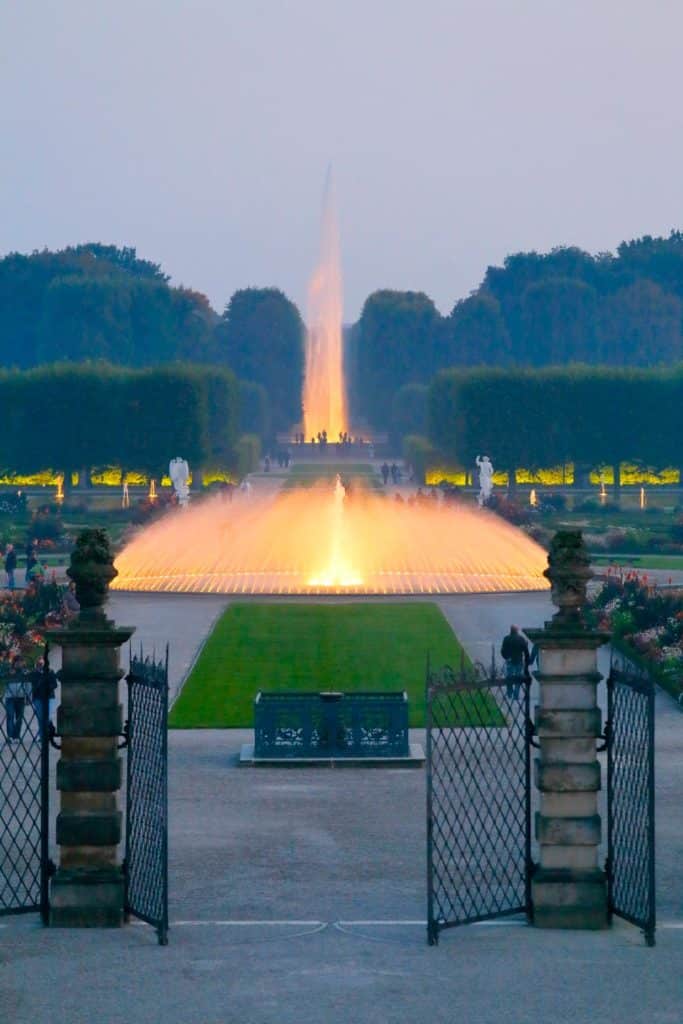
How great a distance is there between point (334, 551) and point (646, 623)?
18.5 metres

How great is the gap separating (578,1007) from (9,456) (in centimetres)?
7833

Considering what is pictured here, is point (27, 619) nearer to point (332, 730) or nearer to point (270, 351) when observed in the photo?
point (332, 730)

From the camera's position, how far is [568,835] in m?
17.5

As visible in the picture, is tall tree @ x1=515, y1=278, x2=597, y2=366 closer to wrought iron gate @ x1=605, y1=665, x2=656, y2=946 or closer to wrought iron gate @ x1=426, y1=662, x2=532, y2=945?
wrought iron gate @ x1=426, y1=662, x2=532, y2=945

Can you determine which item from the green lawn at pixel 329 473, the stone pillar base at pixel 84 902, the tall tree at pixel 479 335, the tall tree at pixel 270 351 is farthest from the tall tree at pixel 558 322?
the stone pillar base at pixel 84 902

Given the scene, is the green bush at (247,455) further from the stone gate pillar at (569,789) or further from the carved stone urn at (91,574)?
the stone gate pillar at (569,789)

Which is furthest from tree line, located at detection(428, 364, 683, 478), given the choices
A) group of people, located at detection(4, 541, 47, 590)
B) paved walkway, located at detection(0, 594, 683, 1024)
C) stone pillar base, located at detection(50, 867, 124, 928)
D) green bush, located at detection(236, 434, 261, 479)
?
stone pillar base, located at detection(50, 867, 124, 928)

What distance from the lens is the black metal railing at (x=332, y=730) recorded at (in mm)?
26266

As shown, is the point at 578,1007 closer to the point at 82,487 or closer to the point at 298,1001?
the point at 298,1001

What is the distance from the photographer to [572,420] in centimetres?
9431

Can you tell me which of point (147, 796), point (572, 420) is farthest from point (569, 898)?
point (572, 420)

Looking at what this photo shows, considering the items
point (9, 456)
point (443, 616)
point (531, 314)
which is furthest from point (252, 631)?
point (531, 314)

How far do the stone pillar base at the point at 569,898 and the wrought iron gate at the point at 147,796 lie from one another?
2977 mm

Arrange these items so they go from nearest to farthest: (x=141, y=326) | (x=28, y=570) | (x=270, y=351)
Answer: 1. (x=28, y=570)
2. (x=141, y=326)
3. (x=270, y=351)
